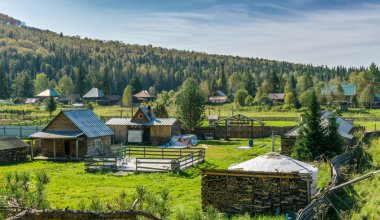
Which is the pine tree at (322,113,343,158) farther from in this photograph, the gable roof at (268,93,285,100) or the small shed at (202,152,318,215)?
the gable roof at (268,93,285,100)

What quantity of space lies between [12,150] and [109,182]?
41.1 ft

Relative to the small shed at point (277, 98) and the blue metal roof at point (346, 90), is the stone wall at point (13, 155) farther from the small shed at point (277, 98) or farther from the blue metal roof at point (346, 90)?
the small shed at point (277, 98)

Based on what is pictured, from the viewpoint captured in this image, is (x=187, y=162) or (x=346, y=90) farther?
(x=346, y=90)

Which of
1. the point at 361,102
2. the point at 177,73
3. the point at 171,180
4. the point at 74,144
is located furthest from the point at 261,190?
the point at 177,73

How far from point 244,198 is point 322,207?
3682 millimetres

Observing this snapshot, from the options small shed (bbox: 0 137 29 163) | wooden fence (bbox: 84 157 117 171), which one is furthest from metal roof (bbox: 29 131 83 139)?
wooden fence (bbox: 84 157 117 171)

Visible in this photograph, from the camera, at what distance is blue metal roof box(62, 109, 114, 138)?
38.7 meters

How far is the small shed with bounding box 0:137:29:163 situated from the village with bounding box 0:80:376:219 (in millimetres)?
74

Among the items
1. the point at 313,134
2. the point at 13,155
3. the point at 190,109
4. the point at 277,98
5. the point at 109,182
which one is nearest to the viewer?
the point at 109,182

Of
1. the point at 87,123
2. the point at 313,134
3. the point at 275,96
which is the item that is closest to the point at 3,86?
the point at 275,96

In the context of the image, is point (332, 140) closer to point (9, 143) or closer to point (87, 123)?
point (87, 123)

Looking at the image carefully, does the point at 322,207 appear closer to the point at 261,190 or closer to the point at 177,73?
the point at 261,190

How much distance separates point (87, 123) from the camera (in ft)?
131

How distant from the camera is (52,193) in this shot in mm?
23797
